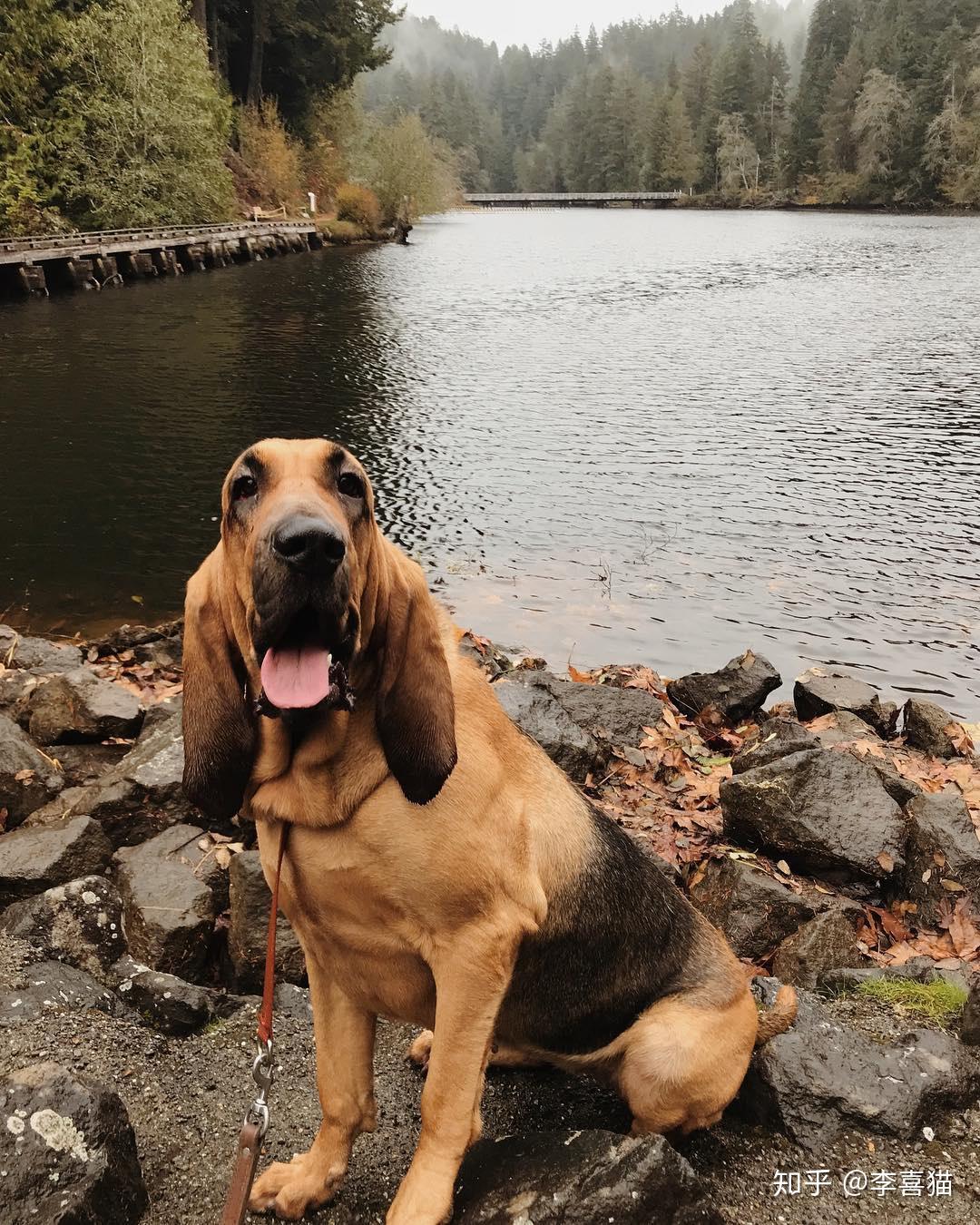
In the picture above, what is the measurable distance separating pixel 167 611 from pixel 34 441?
26.6 feet

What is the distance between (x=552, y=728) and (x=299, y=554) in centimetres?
460

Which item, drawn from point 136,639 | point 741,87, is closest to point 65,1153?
point 136,639

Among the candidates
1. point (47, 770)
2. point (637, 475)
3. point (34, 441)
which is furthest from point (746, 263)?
point (47, 770)

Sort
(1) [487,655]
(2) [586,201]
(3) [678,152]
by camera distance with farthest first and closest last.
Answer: (2) [586,201], (3) [678,152], (1) [487,655]

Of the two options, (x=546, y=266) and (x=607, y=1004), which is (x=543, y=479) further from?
(x=546, y=266)

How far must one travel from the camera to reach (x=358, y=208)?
228 ft

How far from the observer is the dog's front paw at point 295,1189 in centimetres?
326

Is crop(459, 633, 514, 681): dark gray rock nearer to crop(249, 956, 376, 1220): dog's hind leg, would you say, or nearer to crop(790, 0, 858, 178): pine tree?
crop(249, 956, 376, 1220): dog's hind leg

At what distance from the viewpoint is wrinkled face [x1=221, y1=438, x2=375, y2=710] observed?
2459 mm

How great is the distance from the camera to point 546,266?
53.2 metres

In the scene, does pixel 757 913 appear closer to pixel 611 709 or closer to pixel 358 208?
pixel 611 709

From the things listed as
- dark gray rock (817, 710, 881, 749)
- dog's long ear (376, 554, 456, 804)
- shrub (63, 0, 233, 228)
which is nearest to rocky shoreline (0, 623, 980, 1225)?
dark gray rock (817, 710, 881, 749)

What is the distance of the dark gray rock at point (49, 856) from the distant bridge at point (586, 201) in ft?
473

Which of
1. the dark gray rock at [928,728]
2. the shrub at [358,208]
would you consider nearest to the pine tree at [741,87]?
the shrub at [358,208]
